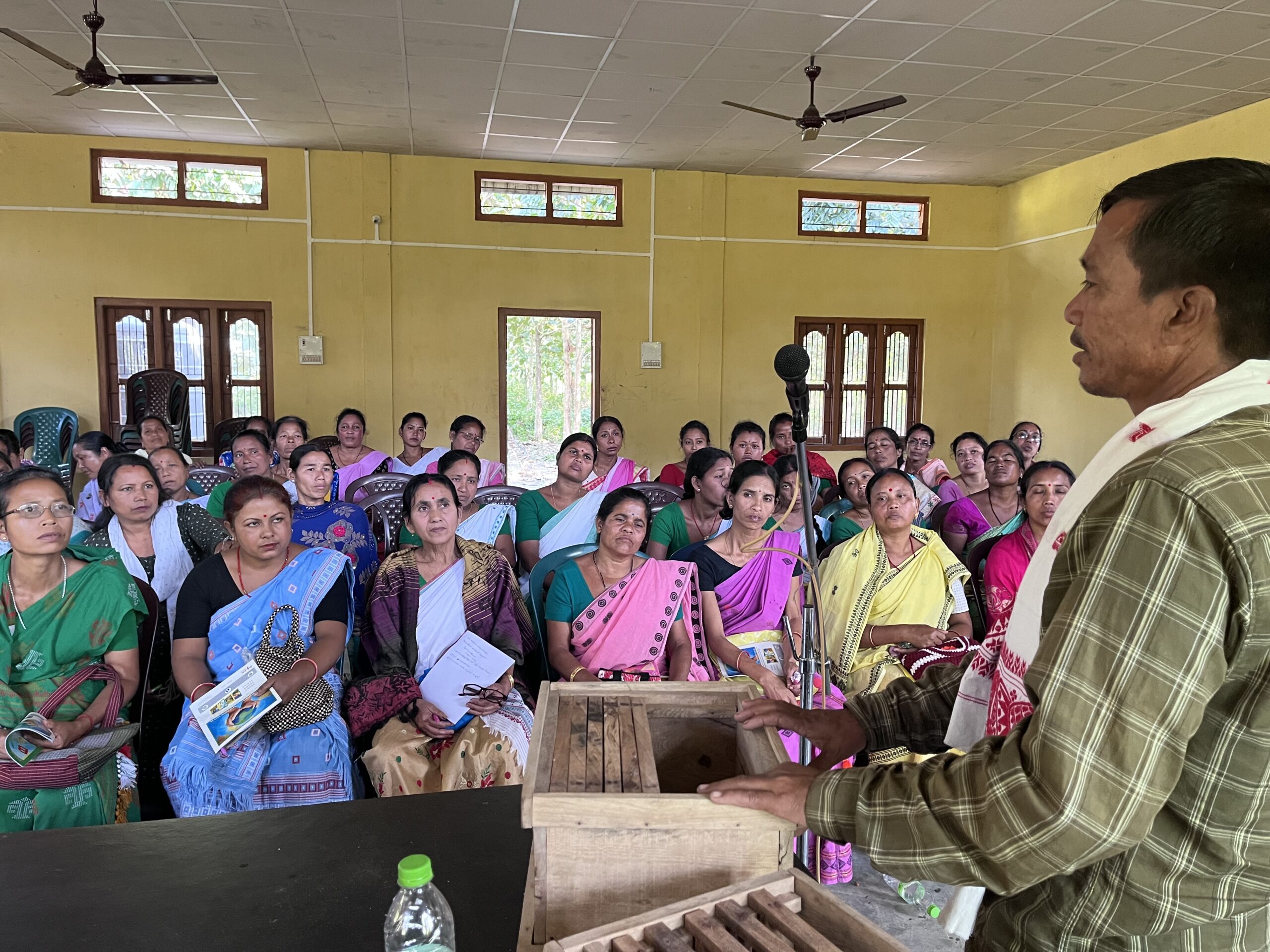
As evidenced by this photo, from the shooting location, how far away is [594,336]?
28.0 ft

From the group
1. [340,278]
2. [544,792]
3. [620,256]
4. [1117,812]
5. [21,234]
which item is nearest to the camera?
[1117,812]

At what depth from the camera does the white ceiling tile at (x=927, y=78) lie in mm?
5672

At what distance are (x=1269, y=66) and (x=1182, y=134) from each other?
1367mm

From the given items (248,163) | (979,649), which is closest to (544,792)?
(979,649)

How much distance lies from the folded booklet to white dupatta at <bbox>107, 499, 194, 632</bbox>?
3.72 feet

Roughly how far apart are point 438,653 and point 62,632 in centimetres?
106

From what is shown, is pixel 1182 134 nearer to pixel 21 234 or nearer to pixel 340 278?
pixel 340 278

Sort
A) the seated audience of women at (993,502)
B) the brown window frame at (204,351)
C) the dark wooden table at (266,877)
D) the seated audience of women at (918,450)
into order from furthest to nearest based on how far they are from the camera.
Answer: the brown window frame at (204,351)
the seated audience of women at (918,450)
the seated audience of women at (993,502)
the dark wooden table at (266,877)

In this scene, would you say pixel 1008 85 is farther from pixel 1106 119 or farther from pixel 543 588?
pixel 543 588

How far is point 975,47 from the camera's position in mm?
5328

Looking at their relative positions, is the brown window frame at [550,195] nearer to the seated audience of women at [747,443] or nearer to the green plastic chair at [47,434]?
the seated audience of women at [747,443]

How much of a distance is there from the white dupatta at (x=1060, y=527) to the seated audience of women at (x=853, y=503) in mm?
2954

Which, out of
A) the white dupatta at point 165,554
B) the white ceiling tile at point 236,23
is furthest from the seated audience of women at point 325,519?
the white ceiling tile at point 236,23

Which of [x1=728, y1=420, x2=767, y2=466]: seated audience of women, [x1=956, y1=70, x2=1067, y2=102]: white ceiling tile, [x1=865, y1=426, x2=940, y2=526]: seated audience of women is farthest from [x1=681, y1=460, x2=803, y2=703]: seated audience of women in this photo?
[x1=956, y1=70, x2=1067, y2=102]: white ceiling tile
